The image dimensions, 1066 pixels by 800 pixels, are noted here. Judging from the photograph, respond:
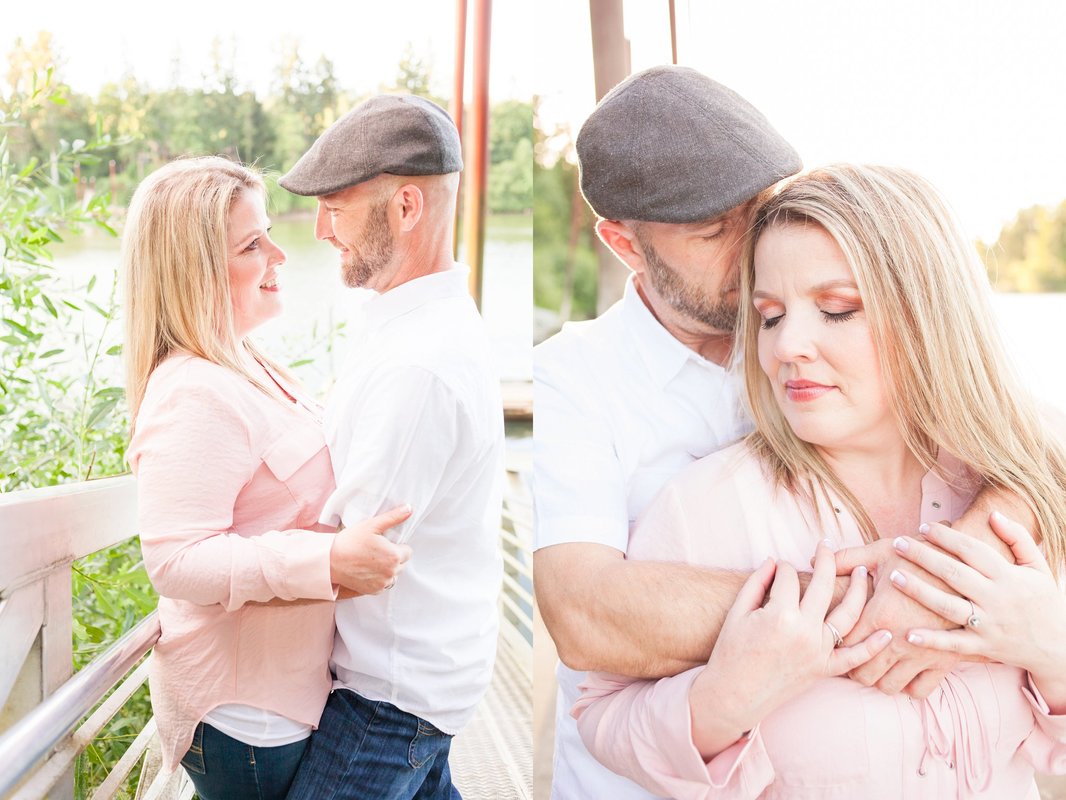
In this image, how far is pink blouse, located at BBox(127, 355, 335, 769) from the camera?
3.22 feet

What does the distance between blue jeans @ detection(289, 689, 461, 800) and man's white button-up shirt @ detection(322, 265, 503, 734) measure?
20mm

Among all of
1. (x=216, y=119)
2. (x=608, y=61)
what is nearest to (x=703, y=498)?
(x=608, y=61)

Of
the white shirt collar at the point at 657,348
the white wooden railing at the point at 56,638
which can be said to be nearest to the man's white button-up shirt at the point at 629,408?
the white shirt collar at the point at 657,348

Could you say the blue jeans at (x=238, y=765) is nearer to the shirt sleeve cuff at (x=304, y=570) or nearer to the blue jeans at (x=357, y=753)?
the blue jeans at (x=357, y=753)

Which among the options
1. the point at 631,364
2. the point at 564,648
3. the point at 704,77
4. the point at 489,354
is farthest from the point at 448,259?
the point at 564,648

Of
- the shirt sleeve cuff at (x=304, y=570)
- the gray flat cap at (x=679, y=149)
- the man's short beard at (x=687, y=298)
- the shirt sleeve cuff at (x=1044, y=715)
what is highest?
the gray flat cap at (x=679, y=149)

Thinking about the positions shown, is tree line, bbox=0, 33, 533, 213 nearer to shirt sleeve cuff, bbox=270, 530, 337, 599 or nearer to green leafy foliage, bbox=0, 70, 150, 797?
green leafy foliage, bbox=0, 70, 150, 797

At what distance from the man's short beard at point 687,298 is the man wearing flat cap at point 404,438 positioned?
0.78 feet

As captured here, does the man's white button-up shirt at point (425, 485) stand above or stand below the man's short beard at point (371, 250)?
below

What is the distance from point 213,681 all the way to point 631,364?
0.65 metres

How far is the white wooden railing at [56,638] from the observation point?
107 cm

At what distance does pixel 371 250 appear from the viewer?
1.14m

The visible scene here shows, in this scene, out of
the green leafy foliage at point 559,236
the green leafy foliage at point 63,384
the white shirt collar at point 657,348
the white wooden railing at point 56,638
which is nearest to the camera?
the white wooden railing at point 56,638

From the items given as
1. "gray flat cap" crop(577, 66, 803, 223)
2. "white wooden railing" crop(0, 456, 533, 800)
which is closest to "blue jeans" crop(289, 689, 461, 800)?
"white wooden railing" crop(0, 456, 533, 800)
